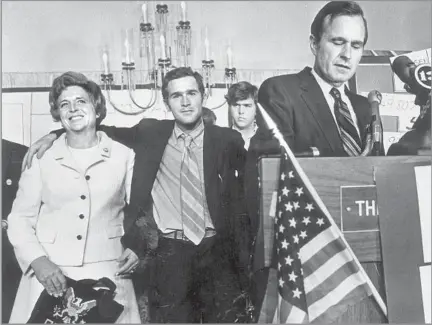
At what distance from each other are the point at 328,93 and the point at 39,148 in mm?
1416

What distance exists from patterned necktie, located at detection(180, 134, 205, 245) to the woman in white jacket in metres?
0.26

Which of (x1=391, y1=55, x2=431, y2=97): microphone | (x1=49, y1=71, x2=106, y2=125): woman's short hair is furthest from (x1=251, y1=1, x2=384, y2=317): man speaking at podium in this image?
(x1=49, y1=71, x2=106, y2=125): woman's short hair

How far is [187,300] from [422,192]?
1.20 metres

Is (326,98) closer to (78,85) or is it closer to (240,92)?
(240,92)

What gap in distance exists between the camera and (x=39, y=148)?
2.49 m

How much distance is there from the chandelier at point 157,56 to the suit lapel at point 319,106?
13.6 inches

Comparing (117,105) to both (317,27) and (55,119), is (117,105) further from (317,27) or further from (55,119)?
(317,27)

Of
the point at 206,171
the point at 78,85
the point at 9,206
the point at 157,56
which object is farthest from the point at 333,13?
the point at 9,206

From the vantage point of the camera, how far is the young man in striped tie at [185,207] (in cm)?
243

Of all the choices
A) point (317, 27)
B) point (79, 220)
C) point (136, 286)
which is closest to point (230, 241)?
point (136, 286)

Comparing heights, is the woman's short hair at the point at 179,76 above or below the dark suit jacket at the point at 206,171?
above

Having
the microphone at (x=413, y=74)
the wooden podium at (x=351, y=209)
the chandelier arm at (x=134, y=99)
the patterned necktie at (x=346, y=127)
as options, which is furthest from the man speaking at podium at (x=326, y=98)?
the chandelier arm at (x=134, y=99)

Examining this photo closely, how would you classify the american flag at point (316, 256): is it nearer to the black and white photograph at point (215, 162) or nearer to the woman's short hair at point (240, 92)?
the black and white photograph at point (215, 162)

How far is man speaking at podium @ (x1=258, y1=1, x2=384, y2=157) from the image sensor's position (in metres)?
2.52
